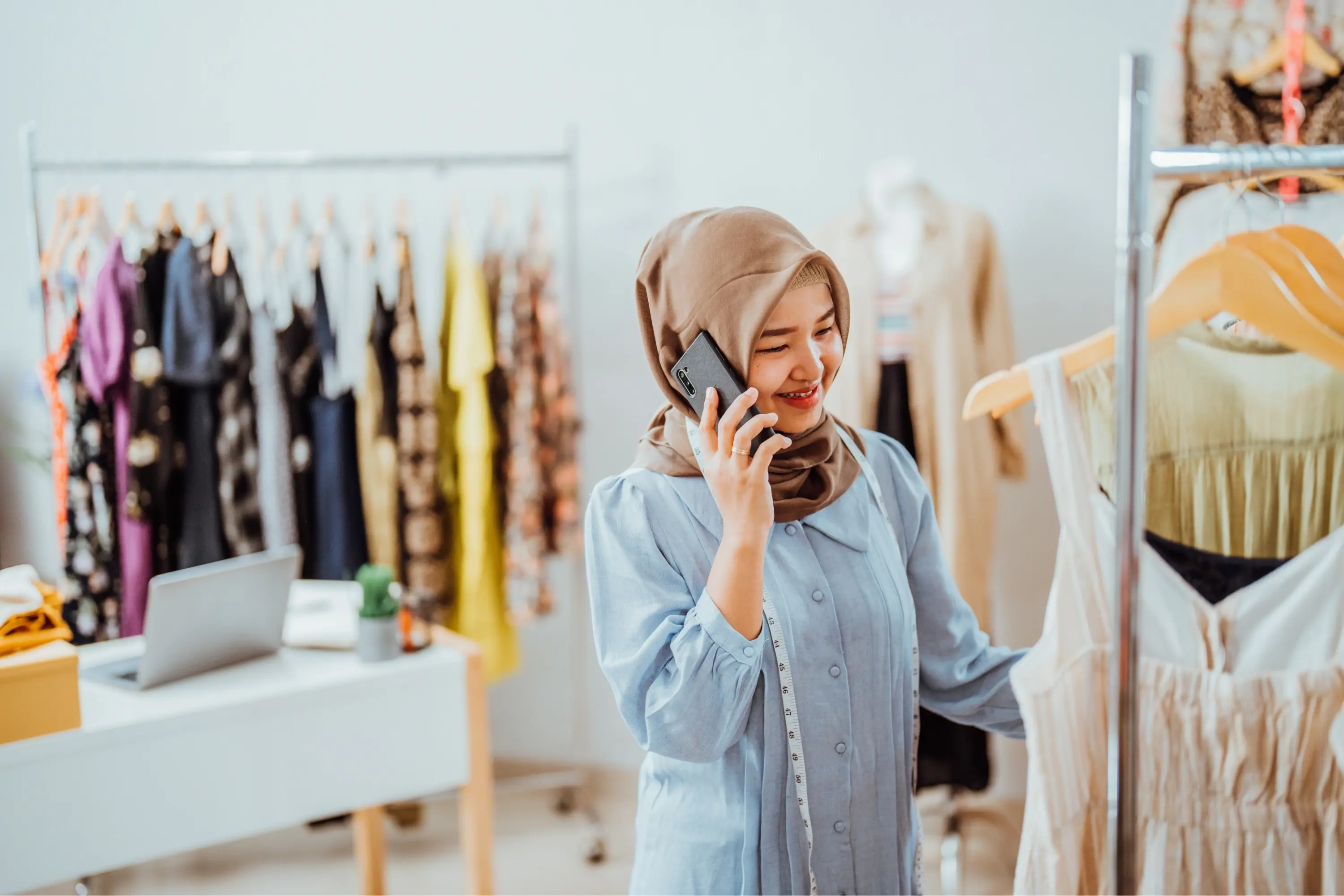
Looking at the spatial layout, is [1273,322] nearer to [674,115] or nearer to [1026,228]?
[1026,228]

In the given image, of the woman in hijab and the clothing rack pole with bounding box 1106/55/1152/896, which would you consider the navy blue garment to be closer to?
the woman in hijab

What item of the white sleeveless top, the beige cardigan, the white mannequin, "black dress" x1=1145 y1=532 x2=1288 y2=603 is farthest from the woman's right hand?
the white mannequin

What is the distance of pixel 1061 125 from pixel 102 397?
2322 millimetres

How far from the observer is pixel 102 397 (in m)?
2.48

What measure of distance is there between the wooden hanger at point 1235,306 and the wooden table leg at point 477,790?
52.8 inches

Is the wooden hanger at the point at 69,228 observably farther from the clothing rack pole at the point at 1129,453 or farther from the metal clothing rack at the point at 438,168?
the clothing rack pole at the point at 1129,453

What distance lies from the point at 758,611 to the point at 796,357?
0.24 metres

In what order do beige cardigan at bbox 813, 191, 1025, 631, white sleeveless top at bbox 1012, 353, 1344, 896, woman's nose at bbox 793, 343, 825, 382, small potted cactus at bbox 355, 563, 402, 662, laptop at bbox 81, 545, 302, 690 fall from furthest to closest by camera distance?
1. beige cardigan at bbox 813, 191, 1025, 631
2. small potted cactus at bbox 355, 563, 402, 662
3. laptop at bbox 81, 545, 302, 690
4. woman's nose at bbox 793, 343, 825, 382
5. white sleeveless top at bbox 1012, 353, 1344, 896

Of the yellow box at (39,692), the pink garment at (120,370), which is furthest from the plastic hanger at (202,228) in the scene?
the yellow box at (39,692)

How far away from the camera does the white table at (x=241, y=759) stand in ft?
5.27

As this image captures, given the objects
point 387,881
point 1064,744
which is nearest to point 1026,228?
point 1064,744

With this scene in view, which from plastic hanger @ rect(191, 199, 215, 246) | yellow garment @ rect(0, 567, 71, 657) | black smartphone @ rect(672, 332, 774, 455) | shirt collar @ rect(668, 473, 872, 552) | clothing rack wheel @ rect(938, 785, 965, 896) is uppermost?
plastic hanger @ rect(191, 199, 215, 246)

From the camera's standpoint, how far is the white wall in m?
2.55

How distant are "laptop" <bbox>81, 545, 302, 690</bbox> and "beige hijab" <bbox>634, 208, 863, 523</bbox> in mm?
940
